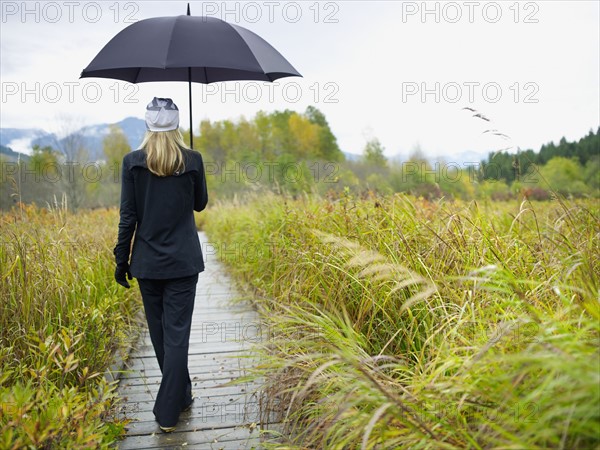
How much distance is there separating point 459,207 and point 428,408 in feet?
8.94

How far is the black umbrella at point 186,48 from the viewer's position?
3.60m

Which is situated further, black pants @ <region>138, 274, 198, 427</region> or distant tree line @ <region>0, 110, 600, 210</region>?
distant tree line @ <region>0, 110, 600, 210</region>

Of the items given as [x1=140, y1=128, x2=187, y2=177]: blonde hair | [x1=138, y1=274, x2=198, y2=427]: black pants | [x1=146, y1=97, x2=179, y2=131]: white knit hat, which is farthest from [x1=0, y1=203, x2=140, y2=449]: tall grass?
[x1=146, y1=97, x2=179, y2=131]: white knit hat

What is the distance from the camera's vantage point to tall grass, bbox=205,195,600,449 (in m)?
1.70

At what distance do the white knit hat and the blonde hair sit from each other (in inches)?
1.4

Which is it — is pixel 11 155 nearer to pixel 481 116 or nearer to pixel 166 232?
pixel 166 232

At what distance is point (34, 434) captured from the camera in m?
2.08

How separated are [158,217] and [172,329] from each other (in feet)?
2.35

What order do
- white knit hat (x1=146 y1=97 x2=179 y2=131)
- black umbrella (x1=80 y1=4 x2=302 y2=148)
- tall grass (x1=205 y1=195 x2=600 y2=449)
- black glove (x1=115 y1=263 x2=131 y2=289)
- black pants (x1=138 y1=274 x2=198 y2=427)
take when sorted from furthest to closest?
black umbrella (x1=80 y1=4 x2=302 y2=148) < black glove (x1=115 y1=263 x2=131 y2=289) < black pants (x1=138 y1=274 x2=198 y2=427) < white knit hat (x1=146 y1=97 x2=179 y2=131) < tall grass (x1=205 y1=195 x2=600 y2=449)

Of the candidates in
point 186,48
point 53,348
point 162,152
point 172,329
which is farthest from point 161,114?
point 53,348

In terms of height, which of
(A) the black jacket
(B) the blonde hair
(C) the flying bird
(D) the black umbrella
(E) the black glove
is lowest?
(E) the black glove

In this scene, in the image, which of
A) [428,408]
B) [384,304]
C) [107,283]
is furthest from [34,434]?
[107,283]

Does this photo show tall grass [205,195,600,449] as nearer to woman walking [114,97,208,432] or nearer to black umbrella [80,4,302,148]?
woman walking [114,97,208,432]

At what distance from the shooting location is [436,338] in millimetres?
2779
